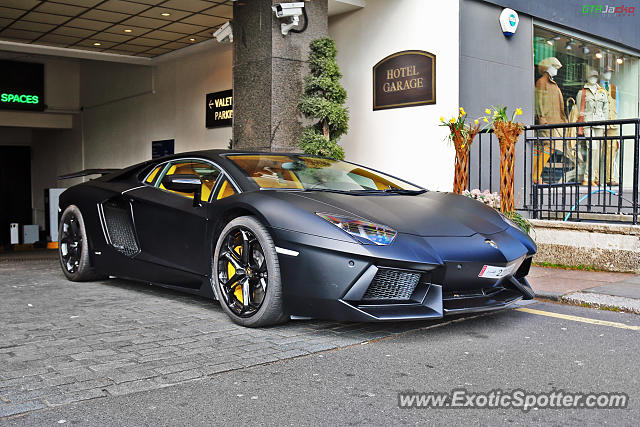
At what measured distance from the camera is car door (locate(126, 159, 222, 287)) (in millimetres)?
4547

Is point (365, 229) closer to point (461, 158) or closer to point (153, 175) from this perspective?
point (153, 175)

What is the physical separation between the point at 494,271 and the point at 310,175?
1509mm

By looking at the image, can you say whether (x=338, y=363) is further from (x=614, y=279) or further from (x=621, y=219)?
(x=621, y=219)

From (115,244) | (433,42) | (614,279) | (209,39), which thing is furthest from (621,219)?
(209,39)

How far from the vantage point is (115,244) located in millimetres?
5410

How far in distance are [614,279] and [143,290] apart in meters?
4.33

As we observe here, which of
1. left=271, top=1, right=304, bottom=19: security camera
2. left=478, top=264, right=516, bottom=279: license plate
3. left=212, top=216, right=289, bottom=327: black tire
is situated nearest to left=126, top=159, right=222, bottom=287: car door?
left=212, top=216, right=289, bottom=327: black tire

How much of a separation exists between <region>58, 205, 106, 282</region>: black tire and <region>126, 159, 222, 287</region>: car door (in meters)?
0.89

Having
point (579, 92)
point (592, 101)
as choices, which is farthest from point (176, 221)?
point (592, 101)

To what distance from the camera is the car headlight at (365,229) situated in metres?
3.72

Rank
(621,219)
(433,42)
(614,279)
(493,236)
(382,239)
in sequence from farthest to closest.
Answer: (433,42)
(621,219)
(614,279)
(493,236)
(382,239)

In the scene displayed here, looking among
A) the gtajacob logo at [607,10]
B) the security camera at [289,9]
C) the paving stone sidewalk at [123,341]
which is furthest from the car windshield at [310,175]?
Answer: the gtajacob logo at [607,10]

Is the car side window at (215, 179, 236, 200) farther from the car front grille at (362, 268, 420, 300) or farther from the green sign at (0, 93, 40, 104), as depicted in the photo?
the green sign at (0, 93, 40, 104)

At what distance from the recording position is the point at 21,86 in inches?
746
